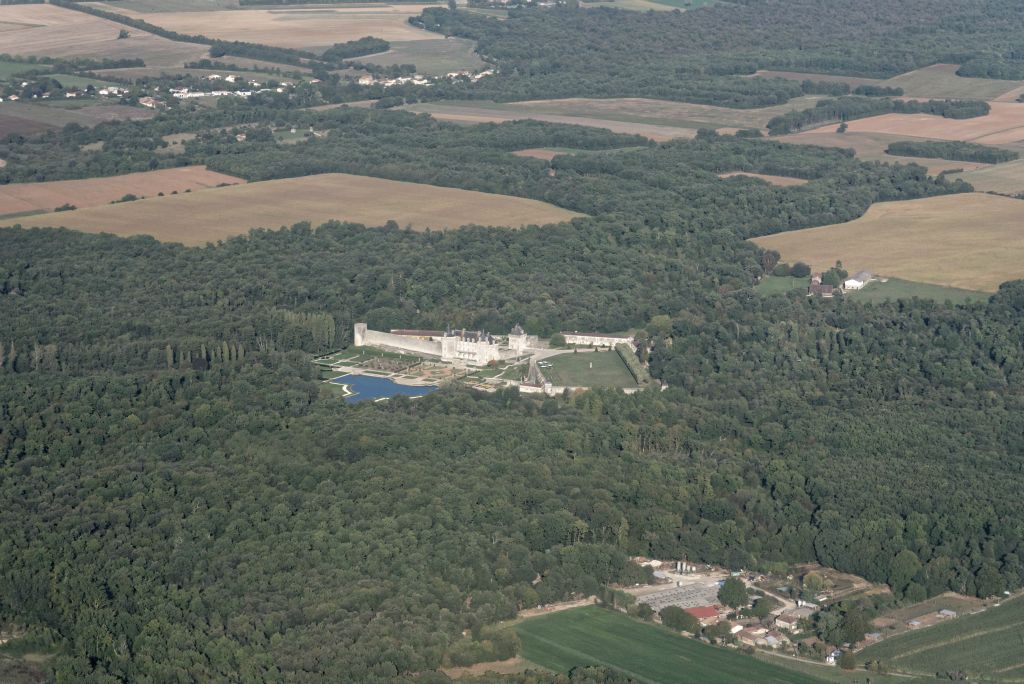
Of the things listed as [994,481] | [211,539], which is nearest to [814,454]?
[994,481]

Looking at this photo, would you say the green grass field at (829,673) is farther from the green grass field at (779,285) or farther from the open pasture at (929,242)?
the open pasture at (929,242)

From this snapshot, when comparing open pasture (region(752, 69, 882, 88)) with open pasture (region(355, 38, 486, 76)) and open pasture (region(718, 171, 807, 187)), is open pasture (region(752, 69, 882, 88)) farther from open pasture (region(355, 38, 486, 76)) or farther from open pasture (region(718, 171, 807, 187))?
open pasture (region(718, 171, 807, 187))

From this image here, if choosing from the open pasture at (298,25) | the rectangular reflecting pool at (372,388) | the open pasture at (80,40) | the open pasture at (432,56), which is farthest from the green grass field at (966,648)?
the open pasture at (298,25)

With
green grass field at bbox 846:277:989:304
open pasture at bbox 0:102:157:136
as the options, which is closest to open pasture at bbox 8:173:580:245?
green grass field at bbox 846:277:989:304

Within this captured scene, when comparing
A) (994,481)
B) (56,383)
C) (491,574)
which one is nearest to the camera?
(491,574)

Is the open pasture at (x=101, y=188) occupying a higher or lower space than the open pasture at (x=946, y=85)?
lower

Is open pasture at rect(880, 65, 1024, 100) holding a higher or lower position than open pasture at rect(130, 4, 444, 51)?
lower

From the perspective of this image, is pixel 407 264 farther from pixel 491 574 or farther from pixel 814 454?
pixel 491 574
